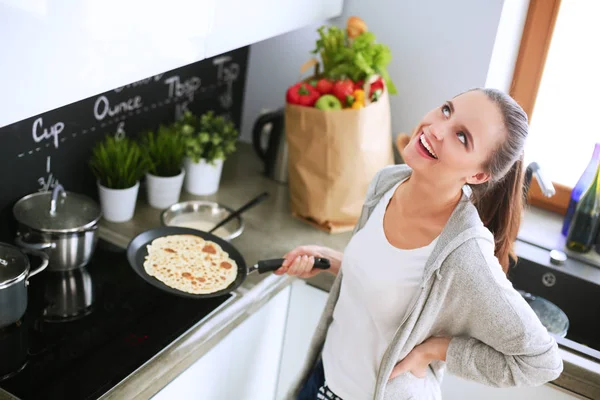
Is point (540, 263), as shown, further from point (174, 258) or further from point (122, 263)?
point (122, 263)

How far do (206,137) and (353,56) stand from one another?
442mm

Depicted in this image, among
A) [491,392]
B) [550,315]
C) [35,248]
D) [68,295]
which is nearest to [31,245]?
[35,248]

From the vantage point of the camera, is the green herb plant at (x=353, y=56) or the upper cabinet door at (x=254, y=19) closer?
the upper cabinet door at (x=254, y=19)

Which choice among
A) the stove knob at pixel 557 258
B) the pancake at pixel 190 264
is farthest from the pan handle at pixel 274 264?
the stove knob at pixel 557 258

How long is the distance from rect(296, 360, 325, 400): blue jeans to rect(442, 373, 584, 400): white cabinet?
0.32 m

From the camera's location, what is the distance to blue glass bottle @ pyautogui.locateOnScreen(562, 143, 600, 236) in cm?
197

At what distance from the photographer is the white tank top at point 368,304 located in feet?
4.70

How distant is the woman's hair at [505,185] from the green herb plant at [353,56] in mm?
637

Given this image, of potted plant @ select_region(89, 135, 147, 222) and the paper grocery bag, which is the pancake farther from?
the paper grocery bag

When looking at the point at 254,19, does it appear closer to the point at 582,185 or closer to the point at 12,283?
the point at 12,283

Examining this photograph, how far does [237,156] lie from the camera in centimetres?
238

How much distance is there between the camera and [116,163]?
6.11ft

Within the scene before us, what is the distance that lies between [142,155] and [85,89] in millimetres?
610

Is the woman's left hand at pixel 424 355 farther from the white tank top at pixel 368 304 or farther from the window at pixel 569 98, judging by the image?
the window at pixel 569 98
